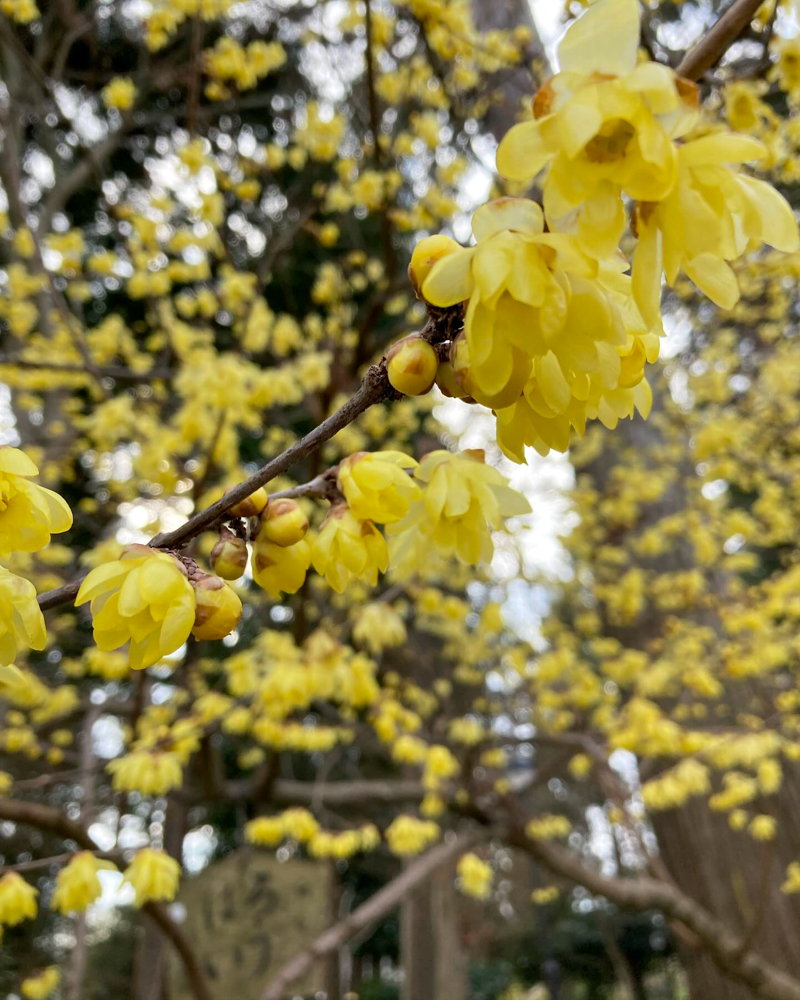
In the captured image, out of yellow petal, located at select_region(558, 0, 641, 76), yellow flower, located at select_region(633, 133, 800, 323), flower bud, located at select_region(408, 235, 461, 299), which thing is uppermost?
yellow petal, located at select_region(558, 0, 641, 76)

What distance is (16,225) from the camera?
5609 millimetres

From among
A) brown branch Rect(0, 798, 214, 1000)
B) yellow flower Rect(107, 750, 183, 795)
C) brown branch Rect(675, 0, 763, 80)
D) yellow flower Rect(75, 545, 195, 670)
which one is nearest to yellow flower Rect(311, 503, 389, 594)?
yellow flower Rect(75, 545, 195, 670)

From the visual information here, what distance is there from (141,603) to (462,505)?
1.20ft

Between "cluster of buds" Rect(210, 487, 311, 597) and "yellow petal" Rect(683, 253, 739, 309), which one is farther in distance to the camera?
"cluster of buds" Rect(210, 487, 311, 597)

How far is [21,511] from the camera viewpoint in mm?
714

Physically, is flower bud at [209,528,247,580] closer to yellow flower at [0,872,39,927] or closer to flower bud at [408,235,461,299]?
flower bud at [408,235,461,299]

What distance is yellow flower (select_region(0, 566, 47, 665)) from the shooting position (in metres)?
0.68

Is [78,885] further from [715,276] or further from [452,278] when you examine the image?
[715,276]

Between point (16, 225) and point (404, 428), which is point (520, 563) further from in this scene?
point (16, 225)

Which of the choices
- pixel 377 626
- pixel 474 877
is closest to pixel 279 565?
pixel 377 626

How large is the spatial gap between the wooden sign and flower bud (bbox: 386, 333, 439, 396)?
3.32m

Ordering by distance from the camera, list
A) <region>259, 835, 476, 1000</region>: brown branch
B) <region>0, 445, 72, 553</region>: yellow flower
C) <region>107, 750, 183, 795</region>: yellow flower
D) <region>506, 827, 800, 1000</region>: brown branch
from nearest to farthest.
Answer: <region>0, 445, 72, 553</region>: yellow flower → <region>107, 750, 183, 795</region>: yellow flower → <region>259, 835, 476, 1000</region>: brown branch → <region>506, 827, 800, 1000</region>: brown branch

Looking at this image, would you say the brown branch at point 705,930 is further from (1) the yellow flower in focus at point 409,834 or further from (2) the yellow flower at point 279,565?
(2) the yellow flower at point 279,565

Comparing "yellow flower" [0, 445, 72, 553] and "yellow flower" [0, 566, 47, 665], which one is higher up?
"yellow flower" [0, 445, 72, 553]
